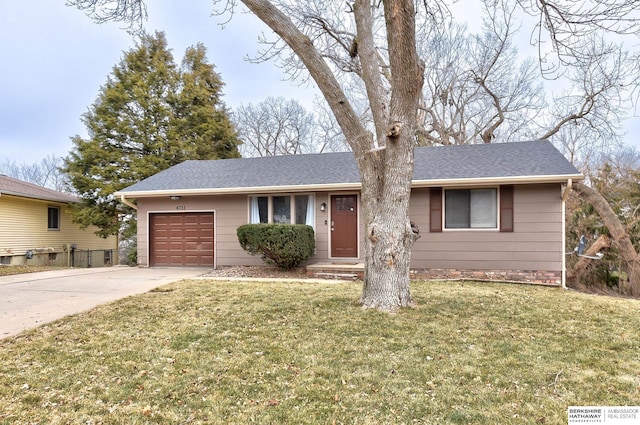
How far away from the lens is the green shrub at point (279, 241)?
8312 millimetres

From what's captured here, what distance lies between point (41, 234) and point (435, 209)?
575 inches

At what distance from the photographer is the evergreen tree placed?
49.9 ft

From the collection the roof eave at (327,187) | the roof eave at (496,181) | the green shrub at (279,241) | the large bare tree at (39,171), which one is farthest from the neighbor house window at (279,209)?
the large bare tree at (39,171)

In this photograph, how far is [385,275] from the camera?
15.3 feet

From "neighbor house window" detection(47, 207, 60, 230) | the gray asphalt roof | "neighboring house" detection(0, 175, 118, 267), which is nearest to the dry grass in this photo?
the gray asphalt roof

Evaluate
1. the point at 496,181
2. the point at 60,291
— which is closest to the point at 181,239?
the point at 60,291

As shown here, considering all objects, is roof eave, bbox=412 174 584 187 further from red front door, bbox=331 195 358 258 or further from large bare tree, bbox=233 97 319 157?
large bare tree, bbox=233 97 319 157

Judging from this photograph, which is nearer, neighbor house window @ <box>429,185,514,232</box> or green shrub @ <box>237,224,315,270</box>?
neighbor house window @ <box>429,185,514,232</box>

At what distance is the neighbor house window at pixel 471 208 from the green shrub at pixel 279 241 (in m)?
3.07

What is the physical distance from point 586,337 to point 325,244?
6.20 m

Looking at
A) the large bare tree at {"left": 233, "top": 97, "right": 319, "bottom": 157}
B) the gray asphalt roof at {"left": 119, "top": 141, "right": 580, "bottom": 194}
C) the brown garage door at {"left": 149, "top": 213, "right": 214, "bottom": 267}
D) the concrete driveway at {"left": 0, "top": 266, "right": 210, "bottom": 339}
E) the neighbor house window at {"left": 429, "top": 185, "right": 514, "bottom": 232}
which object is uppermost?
the large bare tree at {"left": 233, "top": 97, "right": 319, "bottom": 157}

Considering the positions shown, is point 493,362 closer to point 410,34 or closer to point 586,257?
point 410,34

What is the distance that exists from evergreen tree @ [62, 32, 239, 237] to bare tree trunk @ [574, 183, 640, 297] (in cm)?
1560

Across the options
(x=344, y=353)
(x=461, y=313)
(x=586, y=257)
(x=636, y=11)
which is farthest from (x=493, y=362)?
(x=586, y=257)
